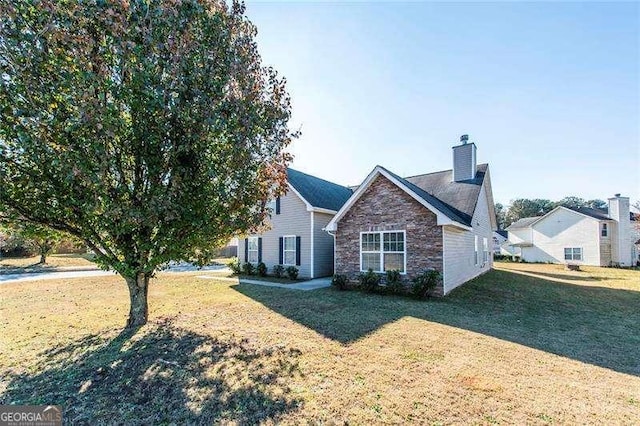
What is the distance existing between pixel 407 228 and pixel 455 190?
551 cm

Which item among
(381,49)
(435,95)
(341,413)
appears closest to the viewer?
(341,413)

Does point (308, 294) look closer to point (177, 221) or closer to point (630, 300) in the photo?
point (177, 221)

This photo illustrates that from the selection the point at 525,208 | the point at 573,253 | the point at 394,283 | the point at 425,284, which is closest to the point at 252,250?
the point at 394,283

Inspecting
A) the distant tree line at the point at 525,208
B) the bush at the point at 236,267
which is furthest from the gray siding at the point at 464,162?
the distant tree line at the point at 525,208

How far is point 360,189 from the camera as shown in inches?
502

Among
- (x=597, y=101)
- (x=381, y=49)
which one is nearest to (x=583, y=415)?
(x=381, y=49)

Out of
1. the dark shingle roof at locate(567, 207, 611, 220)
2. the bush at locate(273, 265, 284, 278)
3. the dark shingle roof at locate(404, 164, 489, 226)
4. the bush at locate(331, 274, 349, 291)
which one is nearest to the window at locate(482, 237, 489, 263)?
the dark shingle roof at locate(404, 164, 489, 226)

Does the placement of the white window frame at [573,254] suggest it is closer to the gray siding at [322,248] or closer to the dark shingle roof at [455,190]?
the dark shingle roof at [455,190]

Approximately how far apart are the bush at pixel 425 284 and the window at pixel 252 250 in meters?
10.4

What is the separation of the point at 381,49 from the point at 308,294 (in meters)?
9.75

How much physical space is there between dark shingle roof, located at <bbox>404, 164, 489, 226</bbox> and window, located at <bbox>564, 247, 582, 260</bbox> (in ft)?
69.3

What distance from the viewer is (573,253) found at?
2909 cm

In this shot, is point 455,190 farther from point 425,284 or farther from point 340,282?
point 340,282

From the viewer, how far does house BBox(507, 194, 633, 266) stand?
26922 mm
